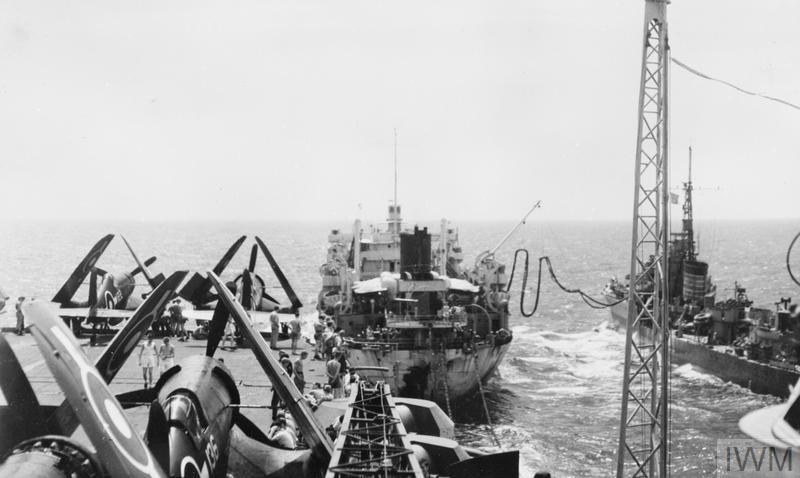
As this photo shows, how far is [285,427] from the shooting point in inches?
508

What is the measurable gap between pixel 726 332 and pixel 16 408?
43915 millimetres

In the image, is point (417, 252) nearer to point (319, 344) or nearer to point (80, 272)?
point (319, 344)

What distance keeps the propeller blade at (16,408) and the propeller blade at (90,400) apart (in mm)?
1903

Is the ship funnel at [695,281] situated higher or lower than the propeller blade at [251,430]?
lower

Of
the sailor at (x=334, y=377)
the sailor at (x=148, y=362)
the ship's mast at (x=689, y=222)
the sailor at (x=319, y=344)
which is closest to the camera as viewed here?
the sailor at (x=148, y=362)

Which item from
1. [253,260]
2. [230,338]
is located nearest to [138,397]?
[230,338]

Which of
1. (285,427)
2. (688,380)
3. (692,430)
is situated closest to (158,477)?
(285,427)

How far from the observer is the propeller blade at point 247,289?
28.7 meters

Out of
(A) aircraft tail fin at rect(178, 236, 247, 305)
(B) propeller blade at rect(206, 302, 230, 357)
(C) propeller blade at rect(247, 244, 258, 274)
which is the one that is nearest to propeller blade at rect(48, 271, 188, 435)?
(B) propeller blade at rect(206, 302, 230, 357)

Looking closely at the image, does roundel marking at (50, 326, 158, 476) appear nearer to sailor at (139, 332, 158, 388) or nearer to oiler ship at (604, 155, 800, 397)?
sailor at (139, 332, 158, 388)

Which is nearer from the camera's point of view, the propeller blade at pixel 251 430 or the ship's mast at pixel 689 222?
the propeller blade at pixel 251 430

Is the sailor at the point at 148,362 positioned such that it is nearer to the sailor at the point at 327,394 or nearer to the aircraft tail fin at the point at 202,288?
the sailor at the point at 327,394

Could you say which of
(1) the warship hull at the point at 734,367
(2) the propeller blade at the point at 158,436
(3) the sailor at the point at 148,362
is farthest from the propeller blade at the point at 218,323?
(1) the warship hull at the point at 734,367

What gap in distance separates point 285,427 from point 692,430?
23.0 meters
